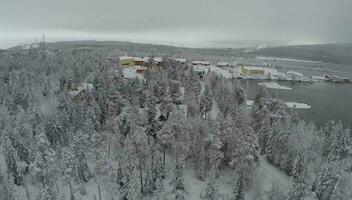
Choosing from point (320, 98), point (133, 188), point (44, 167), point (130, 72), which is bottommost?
point (133, 188)

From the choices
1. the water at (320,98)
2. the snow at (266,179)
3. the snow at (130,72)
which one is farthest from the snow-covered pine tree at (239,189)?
the snow at (130,72)

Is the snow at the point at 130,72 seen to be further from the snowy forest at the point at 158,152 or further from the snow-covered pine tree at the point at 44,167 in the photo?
the snow-covered pine tree at the point at 44,167

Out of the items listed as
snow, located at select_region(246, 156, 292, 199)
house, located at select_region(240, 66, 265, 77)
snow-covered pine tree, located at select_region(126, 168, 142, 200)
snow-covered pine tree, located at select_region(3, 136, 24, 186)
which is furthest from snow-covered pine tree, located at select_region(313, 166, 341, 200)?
house, located at select_region(240, 66, 265, 77)

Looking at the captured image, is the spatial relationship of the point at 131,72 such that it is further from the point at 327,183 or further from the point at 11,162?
the point at 327,183

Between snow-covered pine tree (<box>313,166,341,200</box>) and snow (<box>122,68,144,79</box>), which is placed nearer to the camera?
snow-covered pine tree (<box>313,166,341,200</box>)

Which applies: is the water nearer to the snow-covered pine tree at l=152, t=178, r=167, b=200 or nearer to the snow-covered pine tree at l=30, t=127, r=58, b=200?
the snow-covered pine tree at l=152, t=178, r=167, b=200

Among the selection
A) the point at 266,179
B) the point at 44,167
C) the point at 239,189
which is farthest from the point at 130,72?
the point at 239,189
